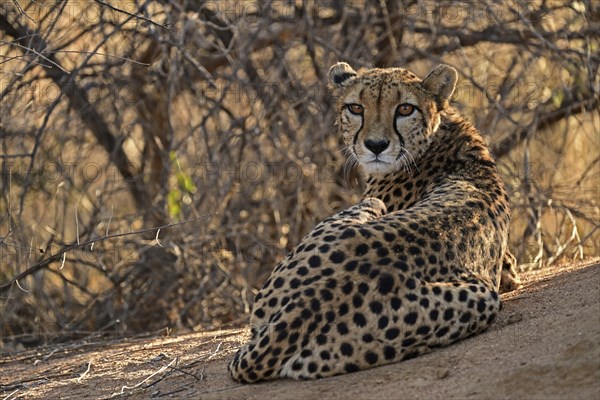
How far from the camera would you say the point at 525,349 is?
3246 millimetres

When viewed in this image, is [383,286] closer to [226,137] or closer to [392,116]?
[392,116]

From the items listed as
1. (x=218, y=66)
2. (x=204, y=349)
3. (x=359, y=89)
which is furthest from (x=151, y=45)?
(x=204, y=349)

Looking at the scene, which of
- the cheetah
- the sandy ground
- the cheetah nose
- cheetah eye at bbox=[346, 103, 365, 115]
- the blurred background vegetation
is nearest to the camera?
the sandy ground

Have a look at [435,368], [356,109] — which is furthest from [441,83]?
[435,368]

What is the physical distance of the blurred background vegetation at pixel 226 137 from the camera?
622cm

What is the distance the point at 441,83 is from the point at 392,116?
38cm

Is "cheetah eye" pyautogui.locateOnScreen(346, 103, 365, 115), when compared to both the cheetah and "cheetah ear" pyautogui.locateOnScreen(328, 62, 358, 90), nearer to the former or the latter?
"cheetah ear" pyautogui.locateOnScreen(328, 62, 358, 90)

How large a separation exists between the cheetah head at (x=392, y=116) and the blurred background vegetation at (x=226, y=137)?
4.92ft

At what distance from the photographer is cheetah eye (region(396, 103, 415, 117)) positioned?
4586 millimetres

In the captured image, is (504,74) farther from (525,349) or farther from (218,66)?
(525,349)

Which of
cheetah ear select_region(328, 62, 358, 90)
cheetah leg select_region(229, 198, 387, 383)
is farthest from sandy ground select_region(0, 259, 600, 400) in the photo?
cheetah ear select_region(328, 62, 358, 90)

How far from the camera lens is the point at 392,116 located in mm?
4570

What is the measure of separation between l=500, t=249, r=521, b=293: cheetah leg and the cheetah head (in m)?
0.64

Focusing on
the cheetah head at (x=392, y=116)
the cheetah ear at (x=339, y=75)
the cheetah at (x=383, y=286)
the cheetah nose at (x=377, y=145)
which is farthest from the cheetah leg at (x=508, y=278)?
the cheetah ear at (x=339, y=75)
